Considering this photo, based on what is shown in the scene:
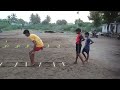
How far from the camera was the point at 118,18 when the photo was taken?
35.3 meters

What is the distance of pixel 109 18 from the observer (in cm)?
3481

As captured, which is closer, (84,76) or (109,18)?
(84,76)
